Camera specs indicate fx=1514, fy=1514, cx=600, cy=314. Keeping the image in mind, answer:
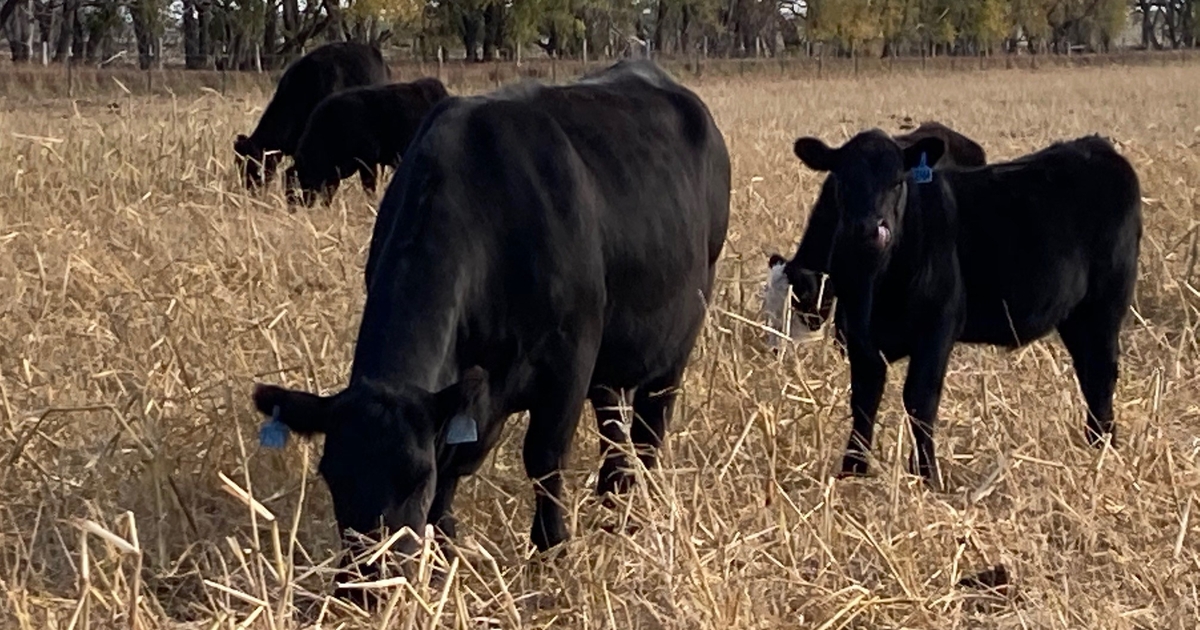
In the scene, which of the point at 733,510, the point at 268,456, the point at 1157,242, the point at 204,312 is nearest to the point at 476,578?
the point at 733,510

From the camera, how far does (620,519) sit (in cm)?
475

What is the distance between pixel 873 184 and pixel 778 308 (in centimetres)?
181

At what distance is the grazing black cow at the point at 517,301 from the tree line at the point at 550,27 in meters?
36.9

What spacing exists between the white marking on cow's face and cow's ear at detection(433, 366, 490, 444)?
328cm

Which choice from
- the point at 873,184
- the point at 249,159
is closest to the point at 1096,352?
the point at 873,184

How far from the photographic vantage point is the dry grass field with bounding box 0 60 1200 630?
4.29 metres

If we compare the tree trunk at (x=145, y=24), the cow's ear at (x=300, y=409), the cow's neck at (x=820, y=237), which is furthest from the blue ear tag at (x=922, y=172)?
the tree trunk at (x=145, y=24)

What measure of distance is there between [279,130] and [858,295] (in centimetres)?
1083

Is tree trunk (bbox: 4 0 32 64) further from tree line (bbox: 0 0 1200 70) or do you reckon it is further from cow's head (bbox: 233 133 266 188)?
cow's head (bbox: 233 133 266 188)

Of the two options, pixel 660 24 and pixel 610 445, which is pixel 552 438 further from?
pixel 660 24

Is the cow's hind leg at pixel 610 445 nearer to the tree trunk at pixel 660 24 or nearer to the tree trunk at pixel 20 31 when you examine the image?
the tree trunk at pixel 20 31

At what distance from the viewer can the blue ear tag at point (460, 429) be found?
4.03 metres

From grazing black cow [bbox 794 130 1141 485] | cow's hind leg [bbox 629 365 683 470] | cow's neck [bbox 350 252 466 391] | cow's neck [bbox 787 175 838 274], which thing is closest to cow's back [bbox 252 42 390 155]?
cow's neck [bbox 787 175 838 274]

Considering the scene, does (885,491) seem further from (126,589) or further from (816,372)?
(126,589)
